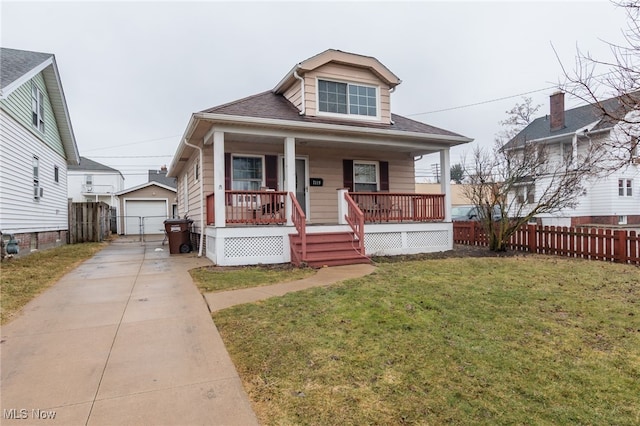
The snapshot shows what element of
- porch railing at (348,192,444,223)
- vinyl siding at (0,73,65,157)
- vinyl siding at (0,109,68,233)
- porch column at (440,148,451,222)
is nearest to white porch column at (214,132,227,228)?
porch railing at (348,192,444,223)

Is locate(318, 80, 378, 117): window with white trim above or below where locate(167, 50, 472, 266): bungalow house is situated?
above

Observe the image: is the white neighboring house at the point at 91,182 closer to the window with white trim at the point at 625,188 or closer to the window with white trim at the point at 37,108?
the window with white trim at the point at 37,108

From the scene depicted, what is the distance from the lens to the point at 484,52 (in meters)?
12.9

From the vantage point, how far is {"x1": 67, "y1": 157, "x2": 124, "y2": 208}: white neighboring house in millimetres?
33719

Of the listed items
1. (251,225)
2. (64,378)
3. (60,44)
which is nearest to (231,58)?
(60,44)

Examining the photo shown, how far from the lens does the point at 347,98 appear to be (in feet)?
35.3

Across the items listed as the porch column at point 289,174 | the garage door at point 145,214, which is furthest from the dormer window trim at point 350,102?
the garage door at point 145,214

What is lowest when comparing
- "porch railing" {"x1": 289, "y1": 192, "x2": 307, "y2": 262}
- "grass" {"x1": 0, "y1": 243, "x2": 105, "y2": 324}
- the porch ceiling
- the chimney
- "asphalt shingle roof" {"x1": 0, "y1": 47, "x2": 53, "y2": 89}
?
"grass" {"x1": 0, "y1": 243, "x2": 105, "y2": 324}

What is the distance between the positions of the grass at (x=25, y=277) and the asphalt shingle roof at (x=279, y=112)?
466cm

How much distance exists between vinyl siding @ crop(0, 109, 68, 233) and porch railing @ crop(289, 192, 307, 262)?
7203 millimetres

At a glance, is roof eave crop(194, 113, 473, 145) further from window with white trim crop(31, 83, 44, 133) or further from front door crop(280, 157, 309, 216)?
window with white trim crop(31, 83, 44, 133)

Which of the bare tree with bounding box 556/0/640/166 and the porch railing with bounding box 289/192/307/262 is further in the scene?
the porch railing with bounding box 289/192/307/262

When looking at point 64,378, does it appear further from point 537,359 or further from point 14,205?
point 14,205

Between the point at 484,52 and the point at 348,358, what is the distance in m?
13.6
